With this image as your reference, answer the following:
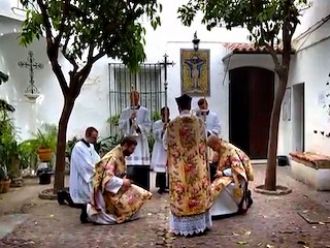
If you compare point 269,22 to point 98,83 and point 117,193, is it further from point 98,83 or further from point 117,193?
point 98,83

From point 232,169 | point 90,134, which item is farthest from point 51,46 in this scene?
point 232,169

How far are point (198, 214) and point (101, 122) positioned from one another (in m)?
7.09

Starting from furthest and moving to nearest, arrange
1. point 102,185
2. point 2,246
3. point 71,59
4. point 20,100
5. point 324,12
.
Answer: point 20,100, point 324,12, point 71,59, point 102,185, point 2,246

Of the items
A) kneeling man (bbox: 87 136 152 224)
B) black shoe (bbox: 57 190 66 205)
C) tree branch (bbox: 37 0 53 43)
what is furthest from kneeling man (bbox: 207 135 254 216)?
tree branch (bbox: 37 0 53 43)

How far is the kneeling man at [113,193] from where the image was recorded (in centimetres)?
655

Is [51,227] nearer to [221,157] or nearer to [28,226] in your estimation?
[28,226]

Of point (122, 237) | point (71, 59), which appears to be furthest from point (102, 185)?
point (71, 59)

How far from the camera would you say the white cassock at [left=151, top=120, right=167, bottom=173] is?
900cm

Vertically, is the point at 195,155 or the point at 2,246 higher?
the point at 195,155

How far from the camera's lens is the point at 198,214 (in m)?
5.92

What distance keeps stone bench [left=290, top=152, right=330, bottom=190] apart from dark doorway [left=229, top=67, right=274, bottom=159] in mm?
3012

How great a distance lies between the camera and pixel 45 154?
10938 mm

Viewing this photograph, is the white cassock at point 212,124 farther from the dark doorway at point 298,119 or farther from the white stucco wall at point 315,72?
the dark doorway at point 298,119

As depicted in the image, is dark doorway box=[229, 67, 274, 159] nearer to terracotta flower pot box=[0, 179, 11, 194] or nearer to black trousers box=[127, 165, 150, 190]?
black trousers box=[127, 165, 150, 190]
